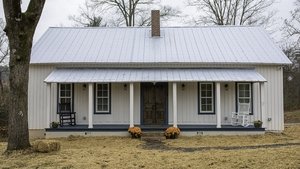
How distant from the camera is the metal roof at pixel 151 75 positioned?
1769 centimetres

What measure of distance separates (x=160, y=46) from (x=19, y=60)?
10.1 m

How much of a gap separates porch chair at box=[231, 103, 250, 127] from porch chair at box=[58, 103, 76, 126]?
735 centimetres

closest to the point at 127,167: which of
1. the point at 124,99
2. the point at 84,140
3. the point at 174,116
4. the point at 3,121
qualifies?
the point at 84,140

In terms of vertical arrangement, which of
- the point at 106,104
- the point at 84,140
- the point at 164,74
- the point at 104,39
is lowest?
the point at 84,140

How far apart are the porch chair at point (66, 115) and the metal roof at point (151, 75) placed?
153cm

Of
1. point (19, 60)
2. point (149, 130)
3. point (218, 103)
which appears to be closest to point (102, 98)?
point (149, 130)

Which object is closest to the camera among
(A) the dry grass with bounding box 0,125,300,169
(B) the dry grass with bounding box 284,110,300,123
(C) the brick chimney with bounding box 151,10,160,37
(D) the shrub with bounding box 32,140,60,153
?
(A) the dry grass with bounding box 0,125,300,169

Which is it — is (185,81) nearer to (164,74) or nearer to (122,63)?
(164,74)

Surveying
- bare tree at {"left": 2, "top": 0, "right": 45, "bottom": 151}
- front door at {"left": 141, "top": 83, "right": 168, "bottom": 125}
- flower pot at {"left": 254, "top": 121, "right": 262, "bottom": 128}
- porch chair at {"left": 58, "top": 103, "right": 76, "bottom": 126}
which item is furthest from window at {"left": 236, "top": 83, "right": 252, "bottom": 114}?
bare tree at {"left": 2, "top": 0, "right": 45, "bottom": 151}

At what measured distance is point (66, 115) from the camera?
18.7 metres

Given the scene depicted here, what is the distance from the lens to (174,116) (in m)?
17.7

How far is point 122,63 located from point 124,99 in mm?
1703

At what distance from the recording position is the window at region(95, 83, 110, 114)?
1922cm

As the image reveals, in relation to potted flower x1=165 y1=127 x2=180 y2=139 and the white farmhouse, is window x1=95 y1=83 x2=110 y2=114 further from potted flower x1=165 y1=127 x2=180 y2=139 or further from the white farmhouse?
potted flower x1=165 y1=127 x2=180 y2=139
